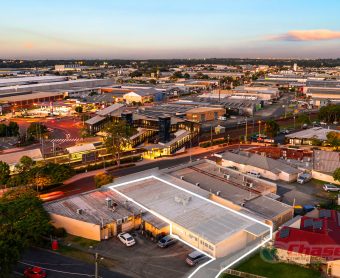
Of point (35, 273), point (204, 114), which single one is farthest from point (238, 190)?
point (204, 114)

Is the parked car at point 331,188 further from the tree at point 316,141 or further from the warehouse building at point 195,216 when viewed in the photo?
the tree at point 316,141

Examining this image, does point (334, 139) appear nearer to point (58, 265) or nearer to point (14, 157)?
point (14, 157)

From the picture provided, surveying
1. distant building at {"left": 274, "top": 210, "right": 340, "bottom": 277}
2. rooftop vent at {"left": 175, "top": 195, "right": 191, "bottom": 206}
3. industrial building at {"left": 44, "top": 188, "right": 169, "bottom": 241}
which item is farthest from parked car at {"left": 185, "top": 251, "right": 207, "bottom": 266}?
rooftop vent at {"left": 175, "top": 195, "right": 191, "bottom": 206}

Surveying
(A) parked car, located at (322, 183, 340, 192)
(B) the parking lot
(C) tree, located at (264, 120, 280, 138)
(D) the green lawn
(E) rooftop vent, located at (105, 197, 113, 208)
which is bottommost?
(B) the parking lot

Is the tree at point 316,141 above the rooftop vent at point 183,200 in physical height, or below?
below

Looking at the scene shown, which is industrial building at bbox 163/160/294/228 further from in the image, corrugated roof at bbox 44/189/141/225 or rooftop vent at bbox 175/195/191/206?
corrugated roof at bbox 44/189/141/225

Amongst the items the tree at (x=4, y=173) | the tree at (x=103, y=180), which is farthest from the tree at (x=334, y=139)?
the tree at (x=4, y=173)

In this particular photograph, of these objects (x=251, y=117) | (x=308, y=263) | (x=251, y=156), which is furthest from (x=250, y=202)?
(x=251, y=117)

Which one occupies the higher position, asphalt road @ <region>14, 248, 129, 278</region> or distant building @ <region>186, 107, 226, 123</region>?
distant building @ <region>186, 107, 226, 123</region>
